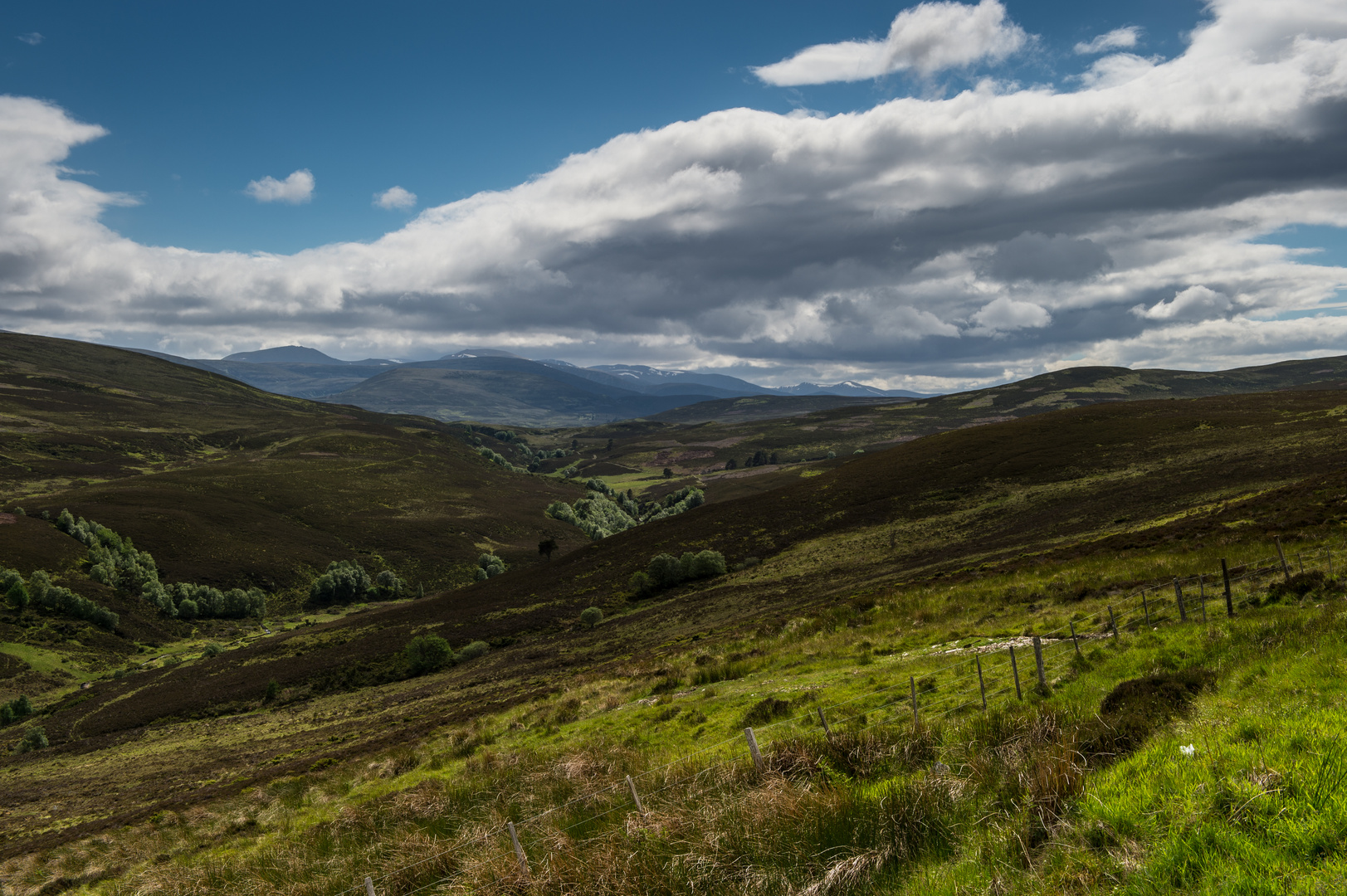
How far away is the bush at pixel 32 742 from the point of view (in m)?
53.5

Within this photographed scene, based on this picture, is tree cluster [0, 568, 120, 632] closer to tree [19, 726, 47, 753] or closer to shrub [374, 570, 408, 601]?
shrub [374, 570, 408, 601]

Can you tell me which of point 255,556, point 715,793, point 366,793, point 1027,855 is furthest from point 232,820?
point 255,556

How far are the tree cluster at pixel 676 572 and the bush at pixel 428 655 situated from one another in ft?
71.9

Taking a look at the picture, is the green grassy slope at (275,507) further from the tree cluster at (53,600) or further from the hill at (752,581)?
the hill at (752,581)

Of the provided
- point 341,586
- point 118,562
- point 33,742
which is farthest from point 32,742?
point 118,562

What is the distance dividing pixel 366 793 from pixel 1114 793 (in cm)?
2221

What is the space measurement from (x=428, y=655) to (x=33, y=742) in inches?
1264

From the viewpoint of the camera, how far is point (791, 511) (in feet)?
305

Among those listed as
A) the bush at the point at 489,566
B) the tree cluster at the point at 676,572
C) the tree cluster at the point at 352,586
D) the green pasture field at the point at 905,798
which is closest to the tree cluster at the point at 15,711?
the tree cluster at the point at 352,586

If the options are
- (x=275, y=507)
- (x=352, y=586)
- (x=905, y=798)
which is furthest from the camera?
(x=275, y=507)

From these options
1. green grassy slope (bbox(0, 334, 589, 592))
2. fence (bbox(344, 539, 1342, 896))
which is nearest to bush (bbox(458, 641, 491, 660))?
fence (bbox(344, 539, 1342, 896))

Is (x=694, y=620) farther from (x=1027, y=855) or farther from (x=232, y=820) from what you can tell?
(x=1027, y=855)

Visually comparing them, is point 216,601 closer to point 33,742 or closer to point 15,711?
point 15,711

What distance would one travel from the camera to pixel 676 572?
74.6 meters
